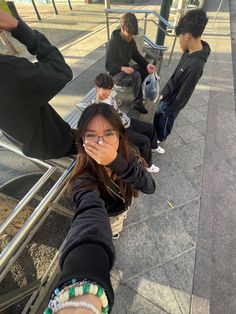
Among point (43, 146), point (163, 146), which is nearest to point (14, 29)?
point (43, 146)

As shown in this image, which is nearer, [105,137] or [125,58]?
[105,137]

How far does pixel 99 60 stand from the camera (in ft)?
19.8

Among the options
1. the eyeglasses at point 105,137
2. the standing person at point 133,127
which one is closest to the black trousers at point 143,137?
the standing person at point 133,127

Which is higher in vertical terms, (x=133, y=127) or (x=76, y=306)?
(x=76, y=306)

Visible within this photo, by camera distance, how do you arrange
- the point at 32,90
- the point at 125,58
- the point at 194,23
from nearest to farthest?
the point at 32,90, the point at 194,23, the point at 125,58

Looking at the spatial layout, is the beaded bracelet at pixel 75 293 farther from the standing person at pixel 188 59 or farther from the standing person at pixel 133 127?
the standing person at pixel 188 59

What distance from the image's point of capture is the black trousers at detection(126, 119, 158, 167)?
2561 mm

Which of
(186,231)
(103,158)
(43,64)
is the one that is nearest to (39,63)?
(43,64)

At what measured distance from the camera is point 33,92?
1.44 m

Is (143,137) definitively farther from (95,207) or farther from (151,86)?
(95,207)

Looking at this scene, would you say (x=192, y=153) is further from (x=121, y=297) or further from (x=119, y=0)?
(x=119, y=0)

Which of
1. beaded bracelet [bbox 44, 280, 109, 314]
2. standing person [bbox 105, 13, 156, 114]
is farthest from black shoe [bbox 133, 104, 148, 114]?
beaded bracelet [bbox 44, 280, 109, 314]

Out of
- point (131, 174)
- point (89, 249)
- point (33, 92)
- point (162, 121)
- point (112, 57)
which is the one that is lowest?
point (162, 121)

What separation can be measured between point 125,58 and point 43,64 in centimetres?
241
